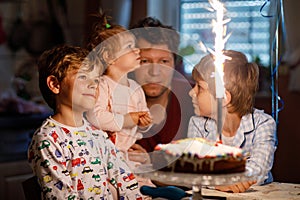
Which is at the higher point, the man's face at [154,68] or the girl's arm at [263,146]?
the man's face at [154,68]

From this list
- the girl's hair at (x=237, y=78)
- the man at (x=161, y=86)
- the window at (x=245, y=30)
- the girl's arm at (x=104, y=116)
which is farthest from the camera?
the window at (x=245, y=30)

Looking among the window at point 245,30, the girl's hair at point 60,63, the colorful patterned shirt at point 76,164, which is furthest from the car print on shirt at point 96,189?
the window at point 245,30

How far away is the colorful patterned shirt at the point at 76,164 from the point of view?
5.46 feet

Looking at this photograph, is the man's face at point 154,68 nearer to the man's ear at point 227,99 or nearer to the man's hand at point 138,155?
the man's hand at point 138,155

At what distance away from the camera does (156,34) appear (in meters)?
2.12

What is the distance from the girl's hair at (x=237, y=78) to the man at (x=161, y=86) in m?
0.20

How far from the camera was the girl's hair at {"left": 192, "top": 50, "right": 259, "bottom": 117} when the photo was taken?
1820 mm

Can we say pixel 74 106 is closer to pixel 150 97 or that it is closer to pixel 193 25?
pixel 150 97

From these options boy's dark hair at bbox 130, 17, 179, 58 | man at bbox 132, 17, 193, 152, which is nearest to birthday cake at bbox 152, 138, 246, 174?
→ man at bbox 132, 17, 193, 152

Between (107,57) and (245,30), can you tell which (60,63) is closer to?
(107,57)

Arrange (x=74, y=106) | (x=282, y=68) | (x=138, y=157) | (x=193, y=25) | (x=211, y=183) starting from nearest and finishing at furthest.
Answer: (x=211, y=183) → (x=74, y=106) → (x=138, y=157) → (x=282, y=68) → (x=193, y=25)

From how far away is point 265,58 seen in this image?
3773 mm

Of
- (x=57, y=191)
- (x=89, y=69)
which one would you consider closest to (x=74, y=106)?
(x=89, y=69)

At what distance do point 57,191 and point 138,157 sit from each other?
42 centimetres
